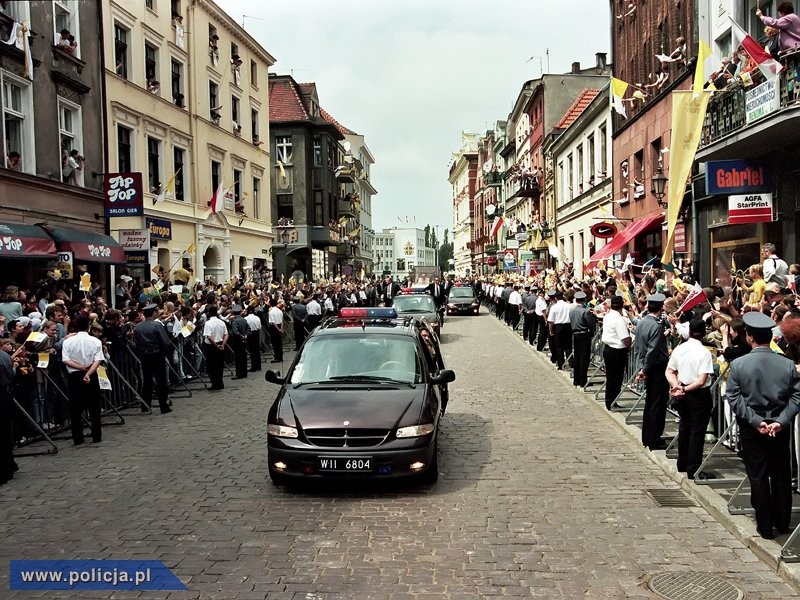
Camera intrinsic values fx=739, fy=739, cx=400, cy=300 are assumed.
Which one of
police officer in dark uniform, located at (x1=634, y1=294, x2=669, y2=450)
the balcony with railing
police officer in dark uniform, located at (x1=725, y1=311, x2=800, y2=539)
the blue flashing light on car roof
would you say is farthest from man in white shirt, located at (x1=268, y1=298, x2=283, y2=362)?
police officer in dark uniform, located at (x1=725, y1=311, x2=800, y2=539)

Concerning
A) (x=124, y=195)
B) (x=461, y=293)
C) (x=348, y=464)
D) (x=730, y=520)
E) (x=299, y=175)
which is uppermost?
(x=299, y=175)

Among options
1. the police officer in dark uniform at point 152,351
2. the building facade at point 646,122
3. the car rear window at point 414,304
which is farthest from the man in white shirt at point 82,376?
the building facade at point 646,122

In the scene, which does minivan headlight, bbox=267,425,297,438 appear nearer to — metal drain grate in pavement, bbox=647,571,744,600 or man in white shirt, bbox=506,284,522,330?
metal drain grate in pavement, bbox=647,571,744,600

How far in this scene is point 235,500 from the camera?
7.20m

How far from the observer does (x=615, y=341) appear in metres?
10.9

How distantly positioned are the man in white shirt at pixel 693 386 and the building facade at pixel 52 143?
1460cm

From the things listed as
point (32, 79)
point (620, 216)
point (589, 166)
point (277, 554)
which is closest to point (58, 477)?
point (277, 554)

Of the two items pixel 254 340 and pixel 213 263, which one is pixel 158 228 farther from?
pixel 254 340

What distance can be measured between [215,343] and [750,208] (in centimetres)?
1139

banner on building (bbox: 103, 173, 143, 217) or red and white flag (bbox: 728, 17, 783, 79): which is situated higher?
red and white flag (bbox: 728, 17, 783, 79)

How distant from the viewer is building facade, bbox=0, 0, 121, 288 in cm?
1800

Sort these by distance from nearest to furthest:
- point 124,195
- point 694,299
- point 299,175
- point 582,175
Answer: point 694,299 < point 124,195 < point 582,175 < point 299,175

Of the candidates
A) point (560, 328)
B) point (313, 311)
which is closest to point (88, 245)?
point (313, 311)

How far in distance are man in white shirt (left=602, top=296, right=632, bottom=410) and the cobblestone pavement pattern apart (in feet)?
4.28
